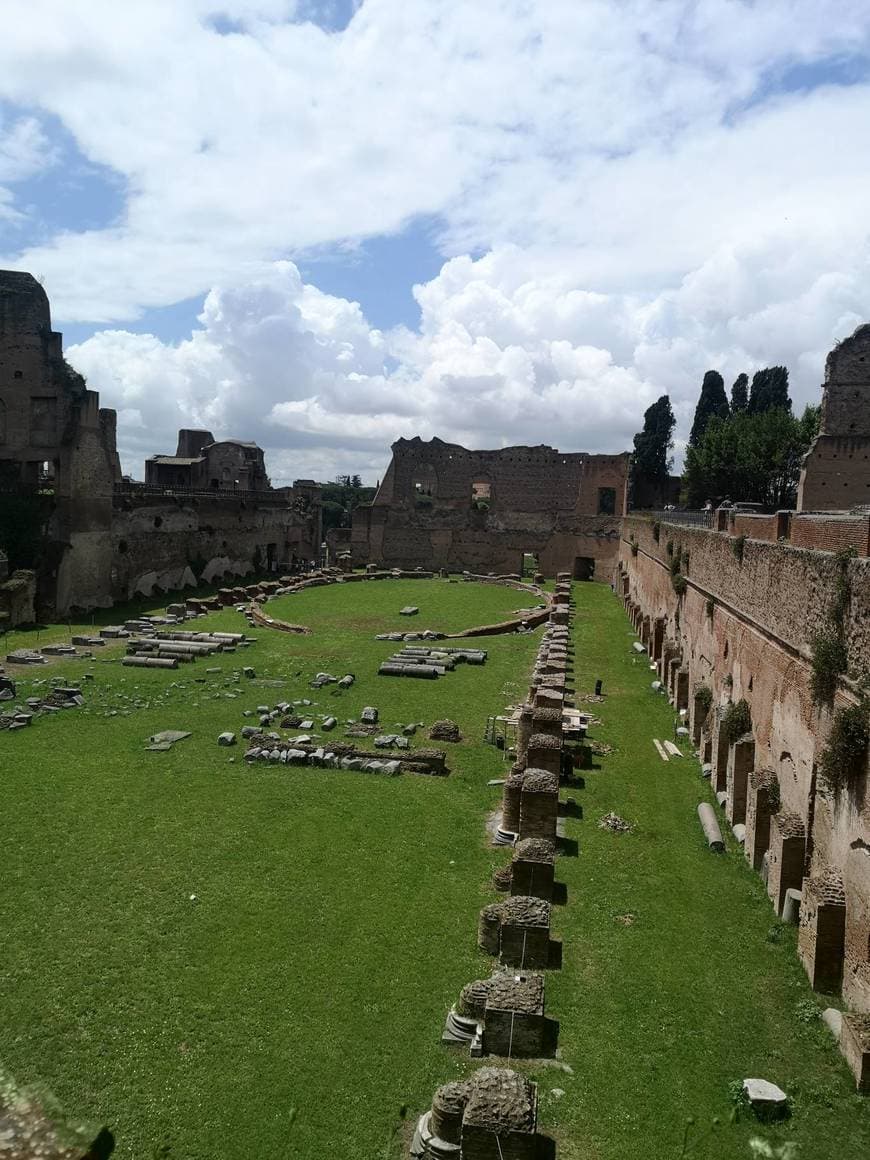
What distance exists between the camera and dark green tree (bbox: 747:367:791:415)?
47906 millimetres

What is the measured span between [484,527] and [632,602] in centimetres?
1610

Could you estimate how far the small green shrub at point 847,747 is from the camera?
7168 mm

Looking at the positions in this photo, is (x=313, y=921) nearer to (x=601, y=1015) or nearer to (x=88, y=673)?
(x=601, y=1015)

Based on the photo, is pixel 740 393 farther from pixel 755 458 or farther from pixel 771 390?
pixel 755 458

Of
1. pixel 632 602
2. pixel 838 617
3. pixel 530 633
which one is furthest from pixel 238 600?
pixel 838 617

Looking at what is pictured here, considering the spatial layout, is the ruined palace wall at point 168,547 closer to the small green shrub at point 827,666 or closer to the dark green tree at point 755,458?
the dark green tree at point 755,458

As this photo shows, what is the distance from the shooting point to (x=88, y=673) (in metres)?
19.6

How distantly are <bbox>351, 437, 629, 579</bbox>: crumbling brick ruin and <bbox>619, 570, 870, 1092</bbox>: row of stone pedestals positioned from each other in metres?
30.7

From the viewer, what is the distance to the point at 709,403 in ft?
165

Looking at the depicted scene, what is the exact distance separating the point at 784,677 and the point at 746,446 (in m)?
32.2

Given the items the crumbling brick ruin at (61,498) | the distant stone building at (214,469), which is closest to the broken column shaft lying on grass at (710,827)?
the crumbling brick ruin at (61,498)

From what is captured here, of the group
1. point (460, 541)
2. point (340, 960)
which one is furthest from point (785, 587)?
point (460, 541)

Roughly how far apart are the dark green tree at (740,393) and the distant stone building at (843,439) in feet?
81.0

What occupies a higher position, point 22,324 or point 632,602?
point 22,324
